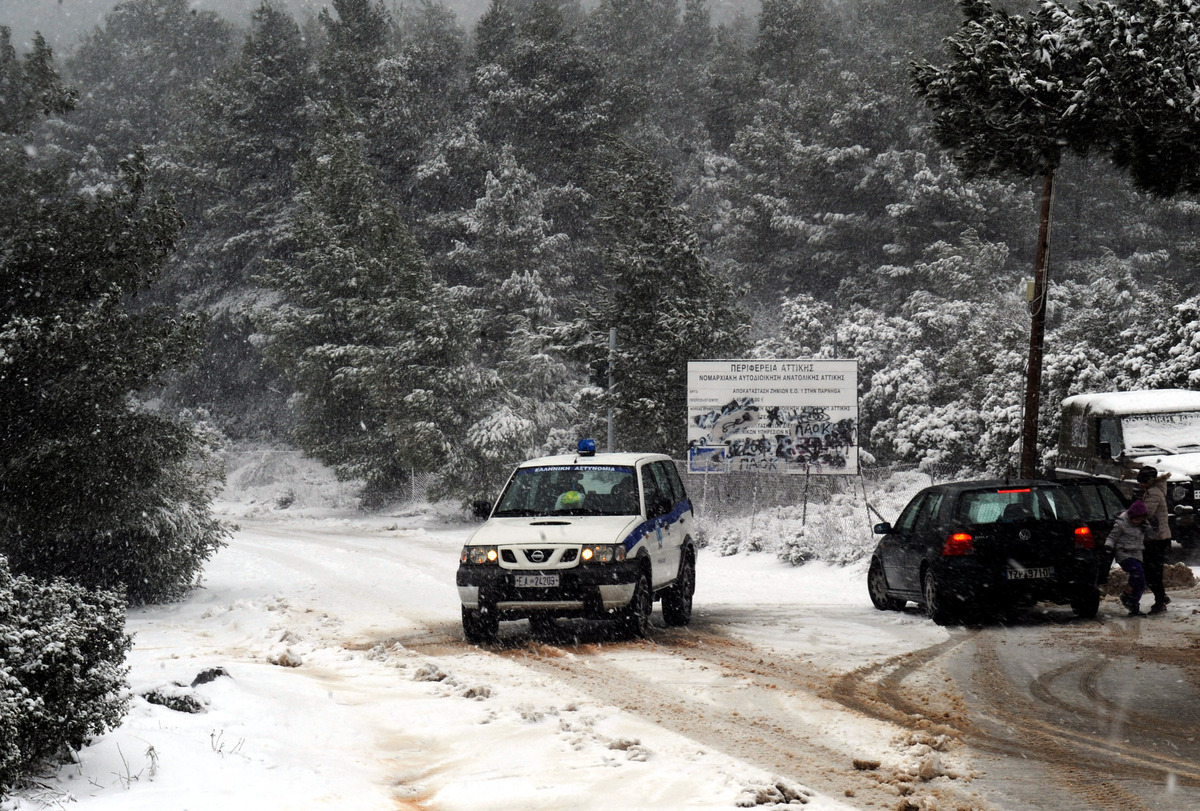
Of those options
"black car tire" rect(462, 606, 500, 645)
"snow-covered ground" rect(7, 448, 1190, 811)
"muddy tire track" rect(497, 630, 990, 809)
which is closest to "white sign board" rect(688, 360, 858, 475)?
"snow-covered ground" rect(7, 448, 1190, 811)

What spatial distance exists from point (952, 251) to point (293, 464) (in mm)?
27715

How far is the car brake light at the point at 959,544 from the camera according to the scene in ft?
40.5

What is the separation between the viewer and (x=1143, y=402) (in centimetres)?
1959

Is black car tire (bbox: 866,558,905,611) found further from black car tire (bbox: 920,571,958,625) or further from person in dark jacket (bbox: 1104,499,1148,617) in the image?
→ person in dark jacket (bbox: 1104,499,1148,617)

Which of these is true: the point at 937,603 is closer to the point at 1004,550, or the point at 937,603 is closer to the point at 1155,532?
the point at 1004,550

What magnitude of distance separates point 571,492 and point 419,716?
15.0 ft

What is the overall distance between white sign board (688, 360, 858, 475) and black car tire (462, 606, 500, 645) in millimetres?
13386

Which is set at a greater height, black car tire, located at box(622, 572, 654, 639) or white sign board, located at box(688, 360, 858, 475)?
white sign board, located at box(688, 360, 858, 475)

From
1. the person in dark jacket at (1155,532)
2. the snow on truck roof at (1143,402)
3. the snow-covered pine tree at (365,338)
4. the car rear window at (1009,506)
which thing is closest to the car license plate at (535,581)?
the car rear window at (1009,506)

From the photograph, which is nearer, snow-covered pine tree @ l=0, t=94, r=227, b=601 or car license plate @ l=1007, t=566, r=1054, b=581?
car license plate @ l=1007, t=566, r=1054, b=581

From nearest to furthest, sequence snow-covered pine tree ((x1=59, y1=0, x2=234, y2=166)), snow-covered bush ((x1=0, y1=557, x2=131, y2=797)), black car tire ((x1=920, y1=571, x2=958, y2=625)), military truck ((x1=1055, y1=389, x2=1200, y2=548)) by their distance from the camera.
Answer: snow-covered bush ((x1=0, y1=557, x2=131, y2=797)), black car tire ((x1=920, y1=571, x2=958, y2=625)), military truck ((x1=1055, y1=389, x2=1200, y2=548)), snow-covered pine tree ((x1=59, y1=0, x2=234, y2=166))

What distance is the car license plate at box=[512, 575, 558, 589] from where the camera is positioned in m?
11.2

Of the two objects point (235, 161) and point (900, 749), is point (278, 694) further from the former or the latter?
point (235, 161)

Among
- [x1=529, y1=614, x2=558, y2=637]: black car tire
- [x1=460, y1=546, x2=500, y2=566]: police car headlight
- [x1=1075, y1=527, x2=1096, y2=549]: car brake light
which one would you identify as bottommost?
[x1=529, y1=614, x2=558, y2=637]: black car tire
